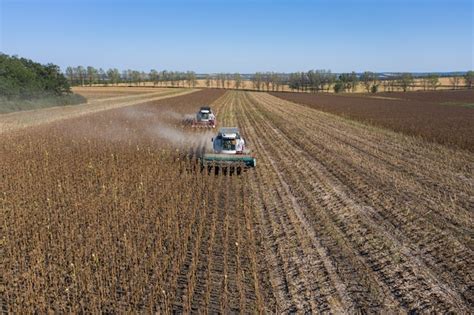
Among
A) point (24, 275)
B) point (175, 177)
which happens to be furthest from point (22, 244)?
point (175, 177)

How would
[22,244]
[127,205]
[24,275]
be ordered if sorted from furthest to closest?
[127,205]
[22,244]
[24,275]

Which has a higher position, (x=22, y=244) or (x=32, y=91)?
(x=32, y=91)

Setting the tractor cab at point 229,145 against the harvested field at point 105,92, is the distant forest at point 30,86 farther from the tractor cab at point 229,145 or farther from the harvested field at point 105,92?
the tractor cab at point 229,145

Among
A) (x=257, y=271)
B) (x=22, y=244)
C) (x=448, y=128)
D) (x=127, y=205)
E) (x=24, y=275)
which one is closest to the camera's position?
(x=24, y=275)

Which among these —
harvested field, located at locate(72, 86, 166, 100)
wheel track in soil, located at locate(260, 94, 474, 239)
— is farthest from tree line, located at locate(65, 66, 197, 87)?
wheel track in soil, located at locate(260, 94, 474, 239)

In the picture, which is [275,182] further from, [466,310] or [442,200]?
[466,310]

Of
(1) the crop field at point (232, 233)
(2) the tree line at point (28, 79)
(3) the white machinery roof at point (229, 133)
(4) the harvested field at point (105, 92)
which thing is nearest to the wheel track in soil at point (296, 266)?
(1) the crop field at point (232, 233)

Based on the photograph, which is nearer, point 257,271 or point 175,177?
point 257,271

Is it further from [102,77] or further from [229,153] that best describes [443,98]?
[102,77]
